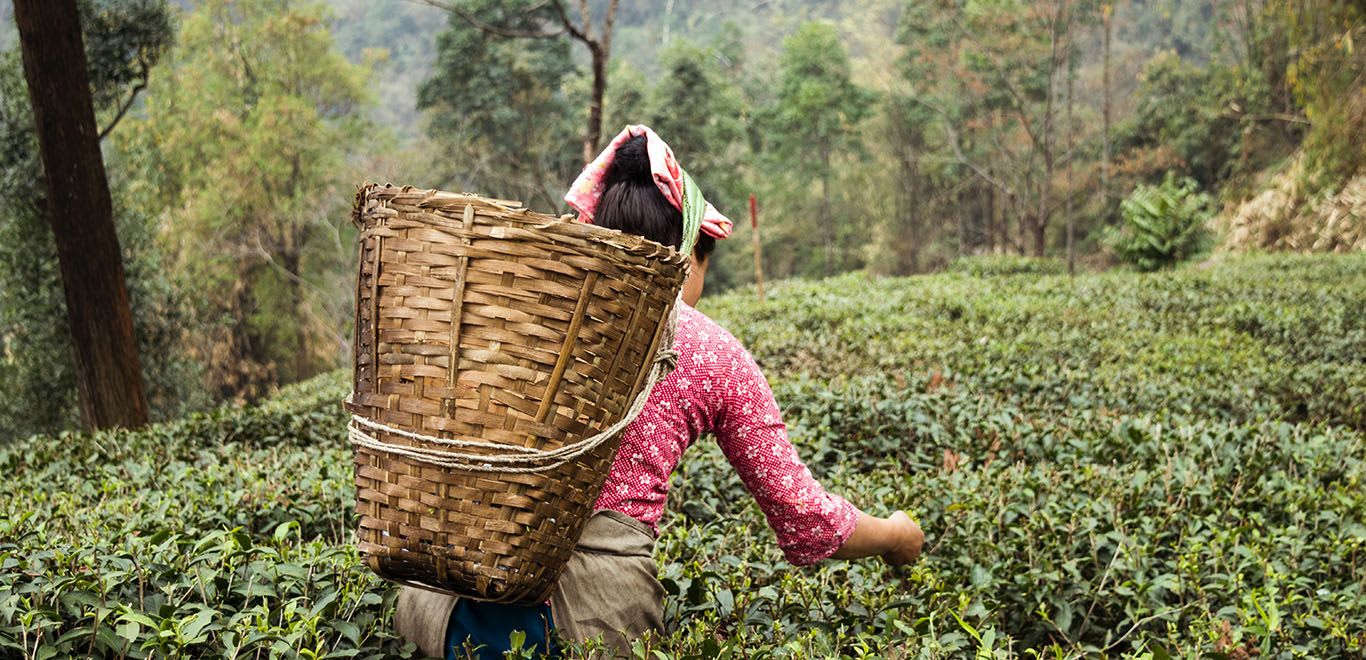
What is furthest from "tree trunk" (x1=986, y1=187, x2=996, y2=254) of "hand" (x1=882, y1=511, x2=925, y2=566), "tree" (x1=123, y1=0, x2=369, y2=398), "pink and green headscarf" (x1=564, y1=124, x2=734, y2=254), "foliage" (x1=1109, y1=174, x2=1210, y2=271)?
"pink and green headscarf" (x1=564, y1=124, x2=734, y2=254)

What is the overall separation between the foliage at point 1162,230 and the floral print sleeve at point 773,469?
1698 centimetres

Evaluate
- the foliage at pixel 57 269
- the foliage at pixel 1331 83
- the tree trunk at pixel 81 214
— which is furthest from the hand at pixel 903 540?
the foliage at pixel 57 269

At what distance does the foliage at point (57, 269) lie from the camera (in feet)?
31.9

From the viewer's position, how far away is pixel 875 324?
8414mm

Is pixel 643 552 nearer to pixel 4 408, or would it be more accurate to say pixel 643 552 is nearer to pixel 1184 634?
pixel 1184 634

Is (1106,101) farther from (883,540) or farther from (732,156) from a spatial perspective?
(883,540)

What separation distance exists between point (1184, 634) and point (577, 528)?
73.0 inches

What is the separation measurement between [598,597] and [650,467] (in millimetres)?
240

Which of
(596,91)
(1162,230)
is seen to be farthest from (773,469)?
(1162,230)

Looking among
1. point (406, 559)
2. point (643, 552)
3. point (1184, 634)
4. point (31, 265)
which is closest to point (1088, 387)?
point (1184, 634)

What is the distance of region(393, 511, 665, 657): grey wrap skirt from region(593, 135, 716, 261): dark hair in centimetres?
48

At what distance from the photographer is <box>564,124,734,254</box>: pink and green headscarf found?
65.9 inches

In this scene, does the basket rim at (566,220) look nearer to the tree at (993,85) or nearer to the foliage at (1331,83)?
the foliage at (1331,83)

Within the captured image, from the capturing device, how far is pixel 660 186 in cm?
167
